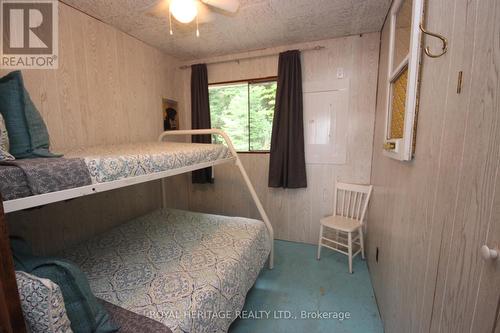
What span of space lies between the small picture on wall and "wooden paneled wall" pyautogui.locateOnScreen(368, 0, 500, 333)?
2.61 meters

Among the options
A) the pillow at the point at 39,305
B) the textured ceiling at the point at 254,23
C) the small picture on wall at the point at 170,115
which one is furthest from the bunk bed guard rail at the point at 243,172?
the pillow at the point at 39,305

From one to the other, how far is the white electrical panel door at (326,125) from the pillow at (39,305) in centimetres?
239

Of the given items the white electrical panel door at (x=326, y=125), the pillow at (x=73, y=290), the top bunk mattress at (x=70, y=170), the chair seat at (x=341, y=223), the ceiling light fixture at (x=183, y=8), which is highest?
the ceiling light fixture at (x=183, y=8)

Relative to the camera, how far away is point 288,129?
2508 mm

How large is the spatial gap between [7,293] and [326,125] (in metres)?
2.59

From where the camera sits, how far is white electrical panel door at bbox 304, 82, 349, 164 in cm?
241

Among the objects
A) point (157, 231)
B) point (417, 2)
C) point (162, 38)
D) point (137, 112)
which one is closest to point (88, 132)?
point (137, 112)

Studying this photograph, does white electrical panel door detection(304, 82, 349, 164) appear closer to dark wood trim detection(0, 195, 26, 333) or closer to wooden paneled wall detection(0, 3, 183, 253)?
wooden paneled wall detection(0, 3, 183, 253)

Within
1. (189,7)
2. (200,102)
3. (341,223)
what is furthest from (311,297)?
(200,102)

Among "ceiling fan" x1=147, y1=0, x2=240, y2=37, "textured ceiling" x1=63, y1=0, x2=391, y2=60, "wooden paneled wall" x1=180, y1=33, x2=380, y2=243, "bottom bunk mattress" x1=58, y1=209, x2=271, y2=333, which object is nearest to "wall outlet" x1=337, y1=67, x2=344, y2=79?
"wooden paneled wall" x1=180, y1=33, x2=380, y2=243

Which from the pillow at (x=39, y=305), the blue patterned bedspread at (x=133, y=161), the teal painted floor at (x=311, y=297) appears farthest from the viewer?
the teal painted floor at (x=311, y=297)

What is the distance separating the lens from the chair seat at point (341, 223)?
210cm

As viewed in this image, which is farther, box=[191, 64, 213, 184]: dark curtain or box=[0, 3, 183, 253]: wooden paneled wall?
box=[191, 64, 213, 184]: dark curtain

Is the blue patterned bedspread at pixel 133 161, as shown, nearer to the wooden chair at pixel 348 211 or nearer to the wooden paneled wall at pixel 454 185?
the wooden paneled wall at pixel 454 185
